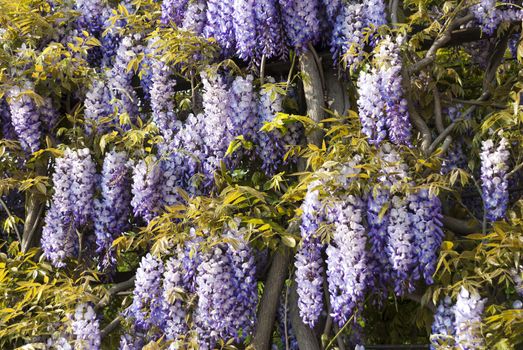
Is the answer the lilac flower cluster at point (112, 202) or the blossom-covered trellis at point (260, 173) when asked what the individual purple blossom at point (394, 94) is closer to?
the blossom-covered trellis at point (260, 173)

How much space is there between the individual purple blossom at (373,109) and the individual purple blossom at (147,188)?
1050 mm

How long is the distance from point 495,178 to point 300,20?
1.16 m

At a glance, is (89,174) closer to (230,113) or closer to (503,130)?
→ (230,113)

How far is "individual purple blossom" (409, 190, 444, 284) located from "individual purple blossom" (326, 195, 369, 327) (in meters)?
0.22

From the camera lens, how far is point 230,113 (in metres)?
3.88

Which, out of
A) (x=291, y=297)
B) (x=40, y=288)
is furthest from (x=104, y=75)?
(x=291, y=297)

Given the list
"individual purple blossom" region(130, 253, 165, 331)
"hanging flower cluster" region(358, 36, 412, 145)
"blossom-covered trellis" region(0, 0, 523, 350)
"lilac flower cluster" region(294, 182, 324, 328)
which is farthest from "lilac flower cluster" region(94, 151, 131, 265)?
"hanging flower cluster" region(358, 36, 412, 145)

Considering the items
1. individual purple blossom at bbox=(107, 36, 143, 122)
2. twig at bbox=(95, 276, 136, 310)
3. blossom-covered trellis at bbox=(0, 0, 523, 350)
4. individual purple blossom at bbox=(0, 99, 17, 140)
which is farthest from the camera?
individual purple blossom at bbox=(0, 99, 17, 140)

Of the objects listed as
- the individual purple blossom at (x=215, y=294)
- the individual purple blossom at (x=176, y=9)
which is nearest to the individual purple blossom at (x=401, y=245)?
the individual purple blossom at (x=215, y=294)

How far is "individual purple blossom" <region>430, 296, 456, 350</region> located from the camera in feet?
10.7

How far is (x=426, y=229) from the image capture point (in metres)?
3.28

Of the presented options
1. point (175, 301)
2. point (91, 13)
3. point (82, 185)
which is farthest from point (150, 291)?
point (91, 13)

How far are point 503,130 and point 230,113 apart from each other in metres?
1.26

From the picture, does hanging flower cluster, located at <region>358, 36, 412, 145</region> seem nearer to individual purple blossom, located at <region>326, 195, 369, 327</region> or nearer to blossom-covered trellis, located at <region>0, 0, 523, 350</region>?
blossom-covered trellis, located at <region>0, 0, 523, 350</region>
